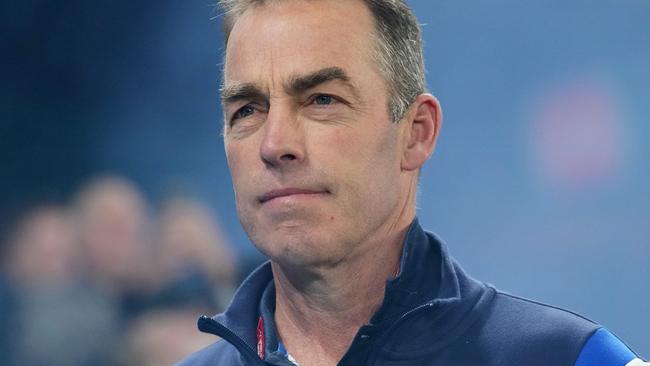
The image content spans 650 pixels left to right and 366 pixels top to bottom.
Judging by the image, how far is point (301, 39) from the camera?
159 cm

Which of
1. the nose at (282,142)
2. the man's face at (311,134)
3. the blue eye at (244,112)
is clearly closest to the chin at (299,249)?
the man's face at (311,134)

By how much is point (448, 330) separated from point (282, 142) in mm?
396

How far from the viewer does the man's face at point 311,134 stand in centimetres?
154

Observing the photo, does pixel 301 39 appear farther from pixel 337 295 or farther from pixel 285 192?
pixel 337 295

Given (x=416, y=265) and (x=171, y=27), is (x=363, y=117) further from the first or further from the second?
(x=171, y=27)

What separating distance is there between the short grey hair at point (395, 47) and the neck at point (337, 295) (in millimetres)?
217

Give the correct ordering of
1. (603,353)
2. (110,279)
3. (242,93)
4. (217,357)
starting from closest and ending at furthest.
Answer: (603,353) → (242,93) → (217,357) → (110,279)

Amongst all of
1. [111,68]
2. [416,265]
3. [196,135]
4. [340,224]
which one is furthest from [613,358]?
[111,68]

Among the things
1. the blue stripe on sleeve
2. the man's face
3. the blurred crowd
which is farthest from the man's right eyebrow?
the blurred crowd

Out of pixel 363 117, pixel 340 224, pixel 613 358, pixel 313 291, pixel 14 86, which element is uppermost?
pixel 14 86

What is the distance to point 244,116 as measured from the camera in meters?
1.65

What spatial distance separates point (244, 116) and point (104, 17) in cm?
186

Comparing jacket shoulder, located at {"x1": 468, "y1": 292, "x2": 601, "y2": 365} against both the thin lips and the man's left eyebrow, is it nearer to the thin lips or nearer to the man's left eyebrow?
the thin lips

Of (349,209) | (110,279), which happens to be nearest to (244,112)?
(349,209)
